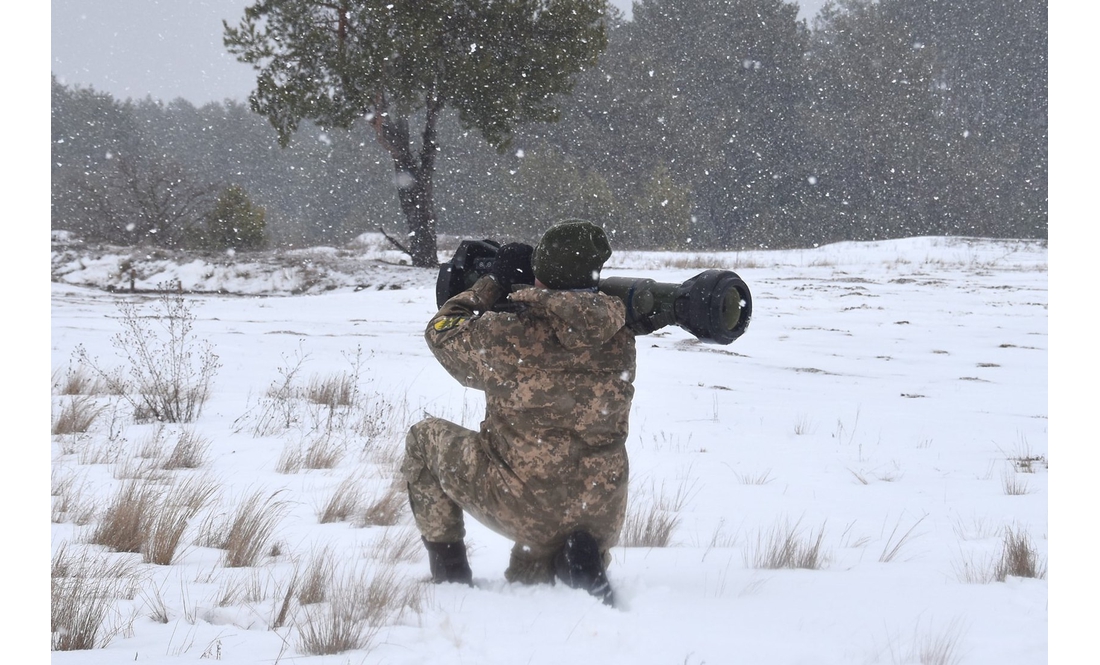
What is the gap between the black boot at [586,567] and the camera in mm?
2516

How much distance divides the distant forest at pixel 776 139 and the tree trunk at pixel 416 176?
12.4 m

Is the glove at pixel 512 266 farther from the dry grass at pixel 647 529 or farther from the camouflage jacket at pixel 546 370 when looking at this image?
the dry grass at pixel 647 529

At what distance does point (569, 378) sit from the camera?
2.51 metres

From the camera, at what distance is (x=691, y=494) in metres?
4.28

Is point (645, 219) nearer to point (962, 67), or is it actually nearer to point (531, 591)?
point (962, 67)

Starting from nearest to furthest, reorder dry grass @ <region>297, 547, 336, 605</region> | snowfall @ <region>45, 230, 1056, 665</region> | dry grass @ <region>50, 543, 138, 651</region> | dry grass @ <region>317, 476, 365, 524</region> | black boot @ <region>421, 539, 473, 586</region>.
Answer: dry grass @ <region>50, 543, 138, 651</region>
snowfall @ <region>45, 230, 1056, 665</region>
dry grass @ <region>297, 547, 336, 605</region>
black boot @ <region>421, 539, 473, 586</region>
dry grass @ <region>317, 476, 365, 524</region>

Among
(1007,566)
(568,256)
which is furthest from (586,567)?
(1007,566)

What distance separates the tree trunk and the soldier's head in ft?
47.3

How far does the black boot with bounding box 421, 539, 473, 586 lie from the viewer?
276cm

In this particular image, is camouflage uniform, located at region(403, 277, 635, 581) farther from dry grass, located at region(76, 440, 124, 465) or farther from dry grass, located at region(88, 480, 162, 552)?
dry grass, located at region(76, 440, 124, 465)

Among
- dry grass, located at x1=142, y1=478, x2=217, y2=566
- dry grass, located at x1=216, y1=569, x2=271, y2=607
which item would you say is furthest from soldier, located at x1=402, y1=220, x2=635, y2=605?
dry grass, located at x1=142, y1=478, x2=217, y2=566

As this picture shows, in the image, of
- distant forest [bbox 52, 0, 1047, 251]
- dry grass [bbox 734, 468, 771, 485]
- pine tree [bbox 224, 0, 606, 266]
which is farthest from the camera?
distant forest [bbox 52, 0, 1047, 251]

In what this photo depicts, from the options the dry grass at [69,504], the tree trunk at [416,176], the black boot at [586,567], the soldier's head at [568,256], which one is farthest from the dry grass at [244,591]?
the tree trunk at [416,176]

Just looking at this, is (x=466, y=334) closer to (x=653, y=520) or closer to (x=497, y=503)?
(x=497, y=503)
